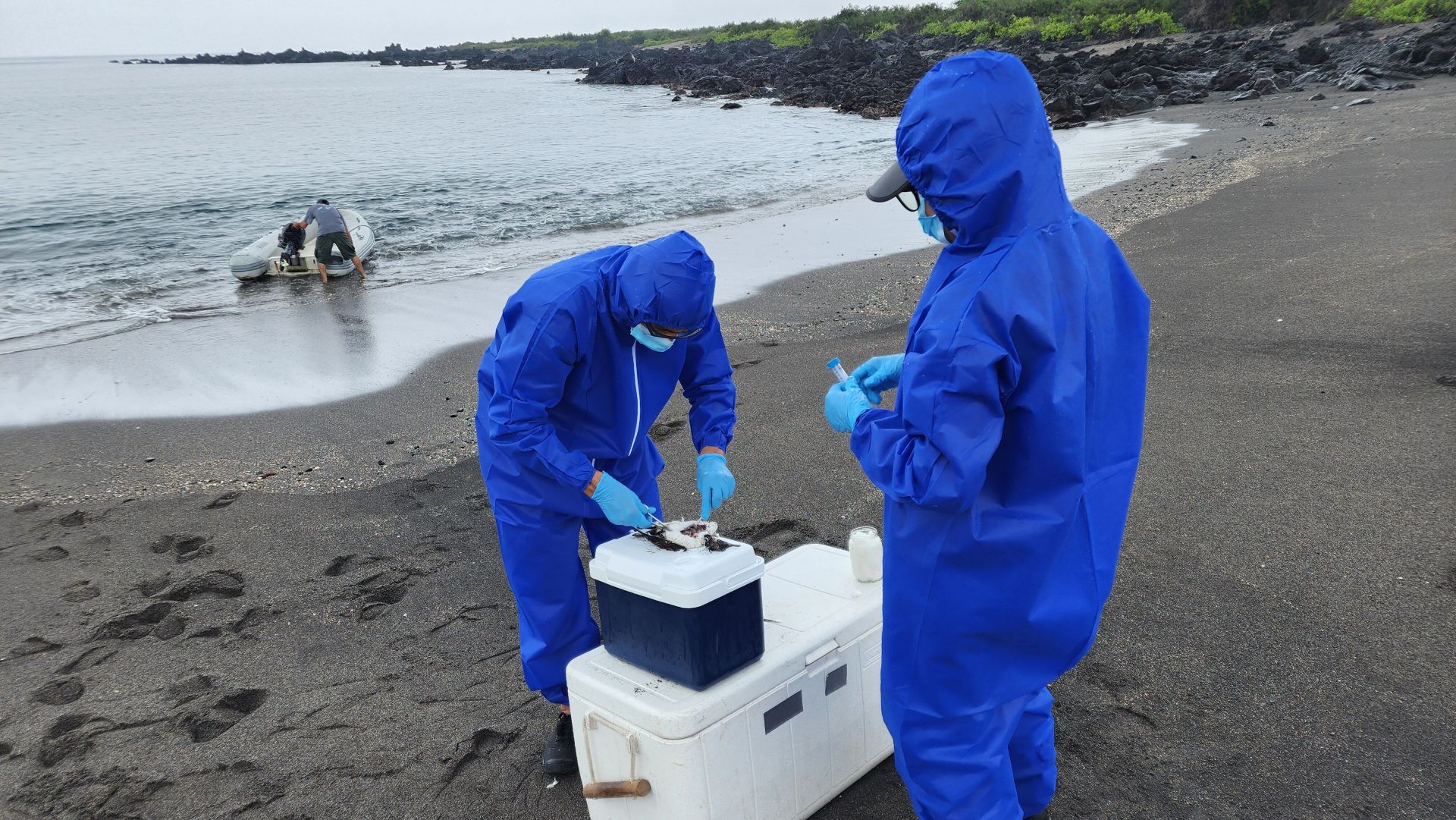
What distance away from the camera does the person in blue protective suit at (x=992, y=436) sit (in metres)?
1.69

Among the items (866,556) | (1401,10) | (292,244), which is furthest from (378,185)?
(1401,10)

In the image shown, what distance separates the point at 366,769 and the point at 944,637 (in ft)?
6.33

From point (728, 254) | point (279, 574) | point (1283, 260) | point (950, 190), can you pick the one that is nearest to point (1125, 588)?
point (950, 190)

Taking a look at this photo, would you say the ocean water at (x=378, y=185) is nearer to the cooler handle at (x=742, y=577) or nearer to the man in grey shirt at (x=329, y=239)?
the man in grey shirt at (x=329, y=239)

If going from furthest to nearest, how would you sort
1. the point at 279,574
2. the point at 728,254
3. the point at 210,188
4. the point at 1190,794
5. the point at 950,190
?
the point at 210,188 < the point at 728,254 < the point at 279,574 < the point at 1190,794 < the point at 950,190

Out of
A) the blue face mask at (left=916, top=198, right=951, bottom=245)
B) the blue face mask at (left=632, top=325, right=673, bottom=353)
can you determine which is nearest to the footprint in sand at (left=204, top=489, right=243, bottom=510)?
the blue face mask at (left=632, top=325, right=673, bottom=353)

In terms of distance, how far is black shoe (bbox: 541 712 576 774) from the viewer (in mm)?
2742

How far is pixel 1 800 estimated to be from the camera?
108 inches

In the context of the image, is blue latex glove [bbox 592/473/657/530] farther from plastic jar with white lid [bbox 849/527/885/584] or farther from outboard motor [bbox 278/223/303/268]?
outboard motor [bbox 278/223/303/268]

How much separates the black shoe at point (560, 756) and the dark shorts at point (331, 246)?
10355 mm

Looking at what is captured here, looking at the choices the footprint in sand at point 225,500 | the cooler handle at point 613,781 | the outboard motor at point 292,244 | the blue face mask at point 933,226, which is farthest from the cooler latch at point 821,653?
the outboard motor at point 292,244

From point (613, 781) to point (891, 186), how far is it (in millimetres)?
1568

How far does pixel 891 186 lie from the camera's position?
6.55ft

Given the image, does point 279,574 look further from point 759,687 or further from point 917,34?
point 917,34
